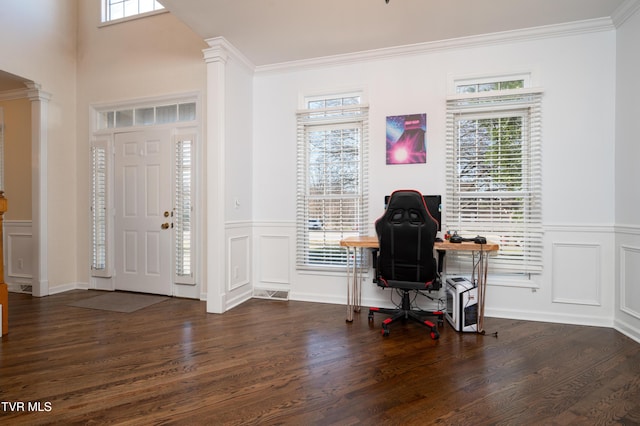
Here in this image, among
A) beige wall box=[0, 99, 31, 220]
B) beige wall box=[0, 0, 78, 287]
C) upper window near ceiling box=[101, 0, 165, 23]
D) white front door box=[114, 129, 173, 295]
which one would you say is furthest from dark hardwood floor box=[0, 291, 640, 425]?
upper window near ceiling box=[101, 0, 165, 23]

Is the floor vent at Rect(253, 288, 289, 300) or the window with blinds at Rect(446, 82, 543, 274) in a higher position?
the window with blinds at Rect(446, 82, 543, 274)

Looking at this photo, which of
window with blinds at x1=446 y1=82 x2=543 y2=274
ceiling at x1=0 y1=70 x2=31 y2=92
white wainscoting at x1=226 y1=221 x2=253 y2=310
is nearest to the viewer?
window with blinds at x1=446 y1=82 x2=543 y2=274

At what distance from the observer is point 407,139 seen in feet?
11.2

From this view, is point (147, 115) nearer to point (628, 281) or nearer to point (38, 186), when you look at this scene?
point (38, 186)

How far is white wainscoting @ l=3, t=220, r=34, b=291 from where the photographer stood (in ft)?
14.2

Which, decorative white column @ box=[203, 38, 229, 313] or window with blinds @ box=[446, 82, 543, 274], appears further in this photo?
decorative white column @ box=[203, 38, 229, 313]

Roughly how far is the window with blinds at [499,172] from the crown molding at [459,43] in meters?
0.47

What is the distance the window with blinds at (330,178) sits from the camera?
3.64 m

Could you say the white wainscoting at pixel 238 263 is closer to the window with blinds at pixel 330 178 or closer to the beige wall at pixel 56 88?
the window with blinds at pixel 330 178

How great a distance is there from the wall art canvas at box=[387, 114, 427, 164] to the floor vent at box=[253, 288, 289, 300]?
2023 millimetres

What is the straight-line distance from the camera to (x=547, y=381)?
1982mm

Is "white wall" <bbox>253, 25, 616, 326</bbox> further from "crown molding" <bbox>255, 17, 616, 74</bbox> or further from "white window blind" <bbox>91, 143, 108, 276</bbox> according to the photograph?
"white window blind" <bbox>91, 143, 108, 276</bbox>

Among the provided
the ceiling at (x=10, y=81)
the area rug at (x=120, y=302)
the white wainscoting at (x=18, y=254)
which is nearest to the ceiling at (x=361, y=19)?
the ceiling at (x=10, y=81)

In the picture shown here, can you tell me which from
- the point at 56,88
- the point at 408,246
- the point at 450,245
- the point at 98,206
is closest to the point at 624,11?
the point at 450,245
